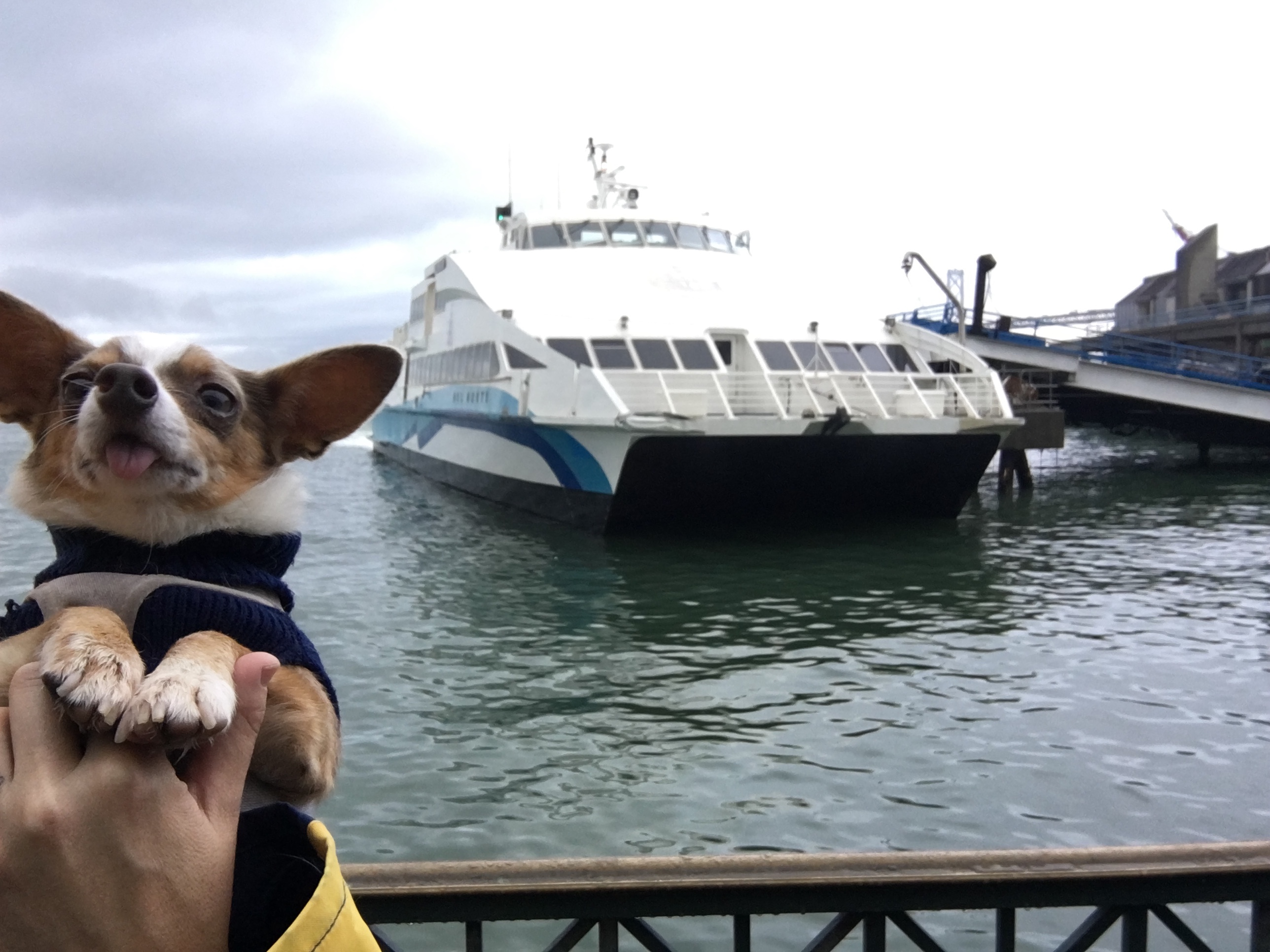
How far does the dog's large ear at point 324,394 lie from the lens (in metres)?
1.87

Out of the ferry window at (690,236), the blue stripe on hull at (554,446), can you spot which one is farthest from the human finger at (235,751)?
the ferry window at (690,236)

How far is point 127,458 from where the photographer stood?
160cm

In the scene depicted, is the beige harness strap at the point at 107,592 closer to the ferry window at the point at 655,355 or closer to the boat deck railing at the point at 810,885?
the boat deck railing at the point at 810,885

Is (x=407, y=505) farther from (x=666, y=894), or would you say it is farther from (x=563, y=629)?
(x=666, y=894)

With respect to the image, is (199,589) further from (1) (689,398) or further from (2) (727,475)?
(2) (727,475)

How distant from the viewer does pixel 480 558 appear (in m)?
12.7

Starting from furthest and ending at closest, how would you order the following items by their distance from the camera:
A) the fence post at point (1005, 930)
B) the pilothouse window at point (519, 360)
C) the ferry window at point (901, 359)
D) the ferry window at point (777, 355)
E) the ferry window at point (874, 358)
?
the ferry window at point (901, 359) → the ferry window at point (874, 358) → the ferry window at point (777, 355) → the pilothouse window at point (519, 360) → the fence post at point (1005, 930)

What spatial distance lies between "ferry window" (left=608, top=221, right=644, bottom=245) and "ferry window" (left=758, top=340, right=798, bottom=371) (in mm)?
4817

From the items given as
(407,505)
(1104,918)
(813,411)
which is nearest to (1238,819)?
(1104,918)

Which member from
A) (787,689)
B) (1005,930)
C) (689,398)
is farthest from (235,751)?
(689,398)

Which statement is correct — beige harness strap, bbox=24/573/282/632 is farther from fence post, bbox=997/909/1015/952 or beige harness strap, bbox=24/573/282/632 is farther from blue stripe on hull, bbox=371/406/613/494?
blue stripe on hull, bbox=371/406/613/494

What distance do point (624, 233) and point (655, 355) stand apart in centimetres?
574

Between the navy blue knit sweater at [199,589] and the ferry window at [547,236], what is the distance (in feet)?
59.2

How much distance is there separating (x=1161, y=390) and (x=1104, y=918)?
82.3ft
